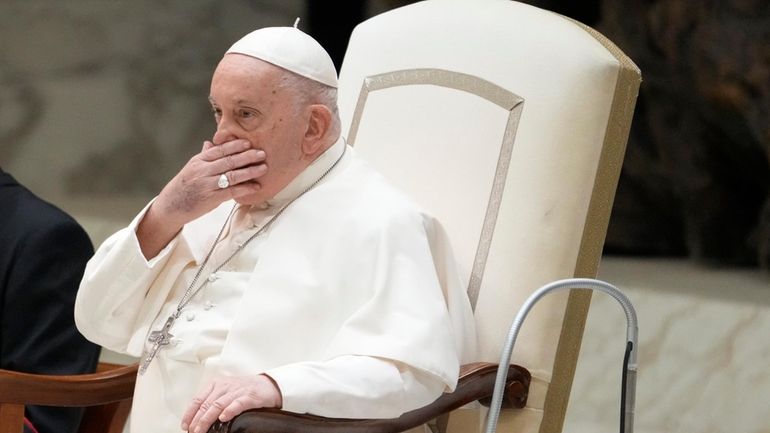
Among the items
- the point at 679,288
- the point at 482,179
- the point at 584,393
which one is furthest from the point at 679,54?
the point at 482,179

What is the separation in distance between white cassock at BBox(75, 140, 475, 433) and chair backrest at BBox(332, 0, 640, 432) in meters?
0.15

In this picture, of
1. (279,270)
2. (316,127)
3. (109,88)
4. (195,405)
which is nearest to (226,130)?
(316,127)

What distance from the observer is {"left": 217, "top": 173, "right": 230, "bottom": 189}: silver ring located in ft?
8.04

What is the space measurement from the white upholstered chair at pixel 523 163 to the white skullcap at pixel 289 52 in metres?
0.37

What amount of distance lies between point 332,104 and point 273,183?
Answer: 0.19 m

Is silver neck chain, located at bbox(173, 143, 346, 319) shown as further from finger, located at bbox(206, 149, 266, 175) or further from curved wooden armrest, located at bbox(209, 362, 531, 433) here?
curved wooden armrest, located at bbox(209, 362, 531, 433)

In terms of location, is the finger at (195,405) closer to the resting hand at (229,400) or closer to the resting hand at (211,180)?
the resting hand at (229,400)

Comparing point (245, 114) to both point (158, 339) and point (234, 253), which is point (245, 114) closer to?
point (234, 253)

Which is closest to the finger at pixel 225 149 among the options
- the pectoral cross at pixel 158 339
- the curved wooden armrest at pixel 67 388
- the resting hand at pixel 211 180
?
the resting hand at pixel 211 180

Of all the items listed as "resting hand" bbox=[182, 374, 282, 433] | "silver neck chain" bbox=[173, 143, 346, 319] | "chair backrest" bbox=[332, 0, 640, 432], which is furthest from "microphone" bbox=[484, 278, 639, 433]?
"silver neck chain" bbox=[173, 143, 346, 319]

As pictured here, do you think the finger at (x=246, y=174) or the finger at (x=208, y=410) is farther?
the finger at (x=246, y=174)

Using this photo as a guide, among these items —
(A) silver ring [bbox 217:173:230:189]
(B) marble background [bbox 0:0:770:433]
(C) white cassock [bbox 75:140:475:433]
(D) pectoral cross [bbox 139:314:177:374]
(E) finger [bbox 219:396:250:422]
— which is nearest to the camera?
(E) finger [bbox 219:396:250:422]

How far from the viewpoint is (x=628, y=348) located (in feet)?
7.81

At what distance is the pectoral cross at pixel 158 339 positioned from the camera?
8.39 ft
